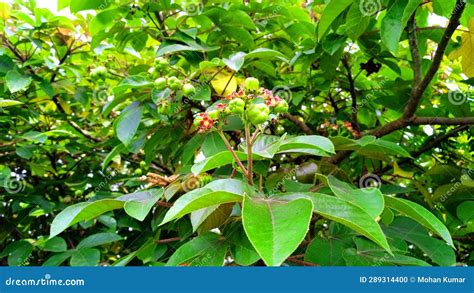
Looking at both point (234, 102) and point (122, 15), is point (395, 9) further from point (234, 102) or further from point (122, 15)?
point (122, 15)

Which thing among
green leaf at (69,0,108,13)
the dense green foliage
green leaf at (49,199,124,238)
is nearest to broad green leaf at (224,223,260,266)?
the dense green foliage

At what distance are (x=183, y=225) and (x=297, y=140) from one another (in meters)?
0.65

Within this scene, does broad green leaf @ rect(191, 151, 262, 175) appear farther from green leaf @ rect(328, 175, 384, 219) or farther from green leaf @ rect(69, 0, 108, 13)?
green leaf @ rect(69, 0, 108, 13)

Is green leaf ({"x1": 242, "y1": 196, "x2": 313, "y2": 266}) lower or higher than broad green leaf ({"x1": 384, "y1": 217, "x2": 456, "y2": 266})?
higher

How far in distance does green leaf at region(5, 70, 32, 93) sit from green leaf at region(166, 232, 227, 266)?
1114 millimetres

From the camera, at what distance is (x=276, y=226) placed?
2.79ft

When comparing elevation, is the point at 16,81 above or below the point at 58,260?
above

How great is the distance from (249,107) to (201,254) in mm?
374

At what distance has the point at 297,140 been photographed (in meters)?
1.13

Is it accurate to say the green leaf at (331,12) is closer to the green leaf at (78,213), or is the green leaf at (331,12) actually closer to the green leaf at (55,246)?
the green leaf at (78,213)

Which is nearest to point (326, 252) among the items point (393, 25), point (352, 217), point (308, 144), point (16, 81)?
point (308, 144)

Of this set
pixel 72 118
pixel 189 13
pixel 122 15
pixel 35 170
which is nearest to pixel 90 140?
pixel 72 118

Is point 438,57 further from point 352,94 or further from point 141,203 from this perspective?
point 141,203

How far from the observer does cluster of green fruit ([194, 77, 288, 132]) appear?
3.89 ft
